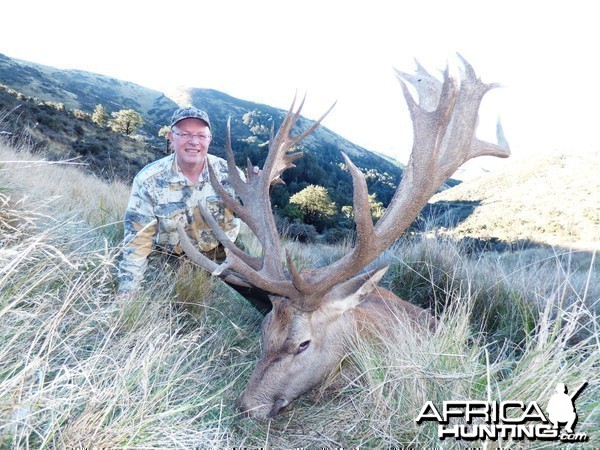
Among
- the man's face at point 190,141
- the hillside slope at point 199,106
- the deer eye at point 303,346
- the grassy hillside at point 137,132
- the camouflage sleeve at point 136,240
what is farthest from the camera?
the hillside slope at point 199,106

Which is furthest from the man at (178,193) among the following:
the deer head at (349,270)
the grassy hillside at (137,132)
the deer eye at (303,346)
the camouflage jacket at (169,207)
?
the deer eye at (303,346)

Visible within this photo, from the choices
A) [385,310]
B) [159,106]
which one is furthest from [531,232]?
[159,106]

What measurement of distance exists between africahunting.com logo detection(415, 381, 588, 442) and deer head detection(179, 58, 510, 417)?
114 cm

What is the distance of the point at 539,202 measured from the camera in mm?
20688

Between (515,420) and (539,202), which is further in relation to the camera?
(539,202)

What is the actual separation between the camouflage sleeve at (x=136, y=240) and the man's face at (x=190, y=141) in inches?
21.8

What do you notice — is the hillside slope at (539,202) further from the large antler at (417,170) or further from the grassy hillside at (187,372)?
the grassy hillside at (187,372)

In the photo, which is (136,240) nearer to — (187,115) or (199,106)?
(187,115)

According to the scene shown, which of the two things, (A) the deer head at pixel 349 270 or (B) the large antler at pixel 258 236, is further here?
(B) the large antler at pixel 258 236

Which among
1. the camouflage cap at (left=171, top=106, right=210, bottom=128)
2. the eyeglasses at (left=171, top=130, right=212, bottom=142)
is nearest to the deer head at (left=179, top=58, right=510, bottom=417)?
the eyeglasses at (left=171, top=130, right=212, bottom=142)

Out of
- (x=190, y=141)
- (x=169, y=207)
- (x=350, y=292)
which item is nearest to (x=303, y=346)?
(x=350, y=292)

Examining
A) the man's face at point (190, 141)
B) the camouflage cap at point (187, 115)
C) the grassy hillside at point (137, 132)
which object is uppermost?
the camouflage cap at point (187, 115)

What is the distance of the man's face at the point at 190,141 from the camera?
14.4ft

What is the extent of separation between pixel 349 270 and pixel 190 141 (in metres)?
2.51
